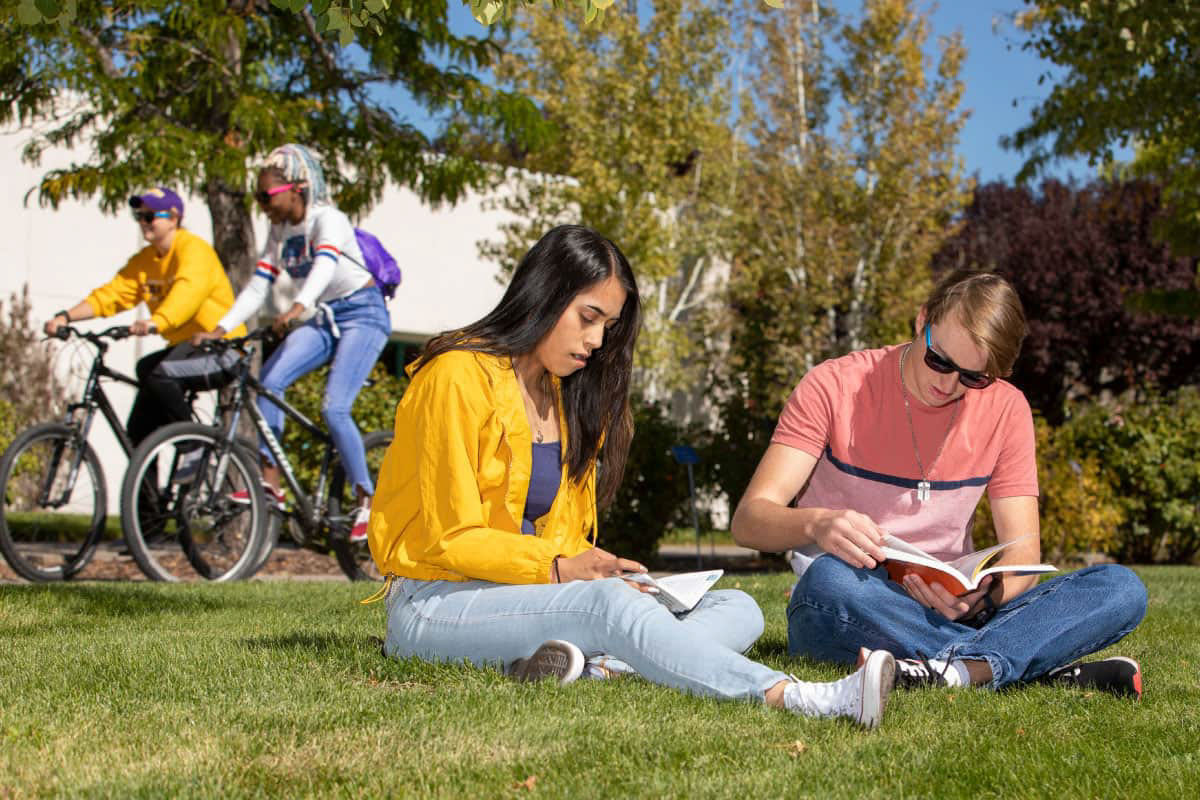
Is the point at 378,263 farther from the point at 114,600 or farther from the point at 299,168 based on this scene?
the point at 114,600

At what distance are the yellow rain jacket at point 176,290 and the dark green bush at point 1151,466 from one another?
8.73 meters

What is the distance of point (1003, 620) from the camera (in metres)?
3.76

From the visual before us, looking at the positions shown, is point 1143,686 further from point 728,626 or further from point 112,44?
point 112,44

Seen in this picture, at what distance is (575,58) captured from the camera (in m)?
20.4

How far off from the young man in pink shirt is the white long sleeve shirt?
3640 millimetres

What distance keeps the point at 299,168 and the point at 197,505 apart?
6.51 feet

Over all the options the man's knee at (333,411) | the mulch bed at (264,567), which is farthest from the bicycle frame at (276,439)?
the mulch bed at (264,567)

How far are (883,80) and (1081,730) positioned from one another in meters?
19.9

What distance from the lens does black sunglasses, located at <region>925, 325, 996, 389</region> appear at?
3828 mm

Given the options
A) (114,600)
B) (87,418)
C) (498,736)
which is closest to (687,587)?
(498,736)

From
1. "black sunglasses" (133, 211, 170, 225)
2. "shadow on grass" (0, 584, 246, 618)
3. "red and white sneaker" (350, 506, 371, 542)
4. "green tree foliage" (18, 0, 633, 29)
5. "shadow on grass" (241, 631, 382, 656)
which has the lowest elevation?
"shadow on grass" (0, 584, 246, 618)

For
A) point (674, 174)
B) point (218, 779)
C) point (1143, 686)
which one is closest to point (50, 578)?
point (218, 779)

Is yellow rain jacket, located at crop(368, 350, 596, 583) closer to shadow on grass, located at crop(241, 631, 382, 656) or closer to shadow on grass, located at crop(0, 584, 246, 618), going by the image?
shadow on grass, located at crop(241, 631, 382, 656)

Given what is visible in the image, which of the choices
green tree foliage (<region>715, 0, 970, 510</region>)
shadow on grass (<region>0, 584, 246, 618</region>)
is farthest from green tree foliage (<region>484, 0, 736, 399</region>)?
shadow on grass (<region>0, 584, 246, 618</region>)
